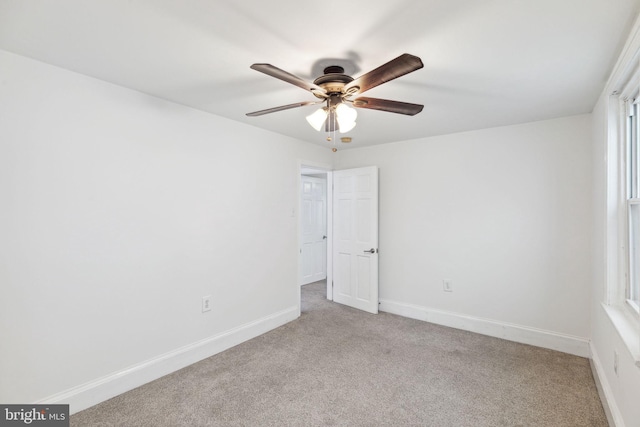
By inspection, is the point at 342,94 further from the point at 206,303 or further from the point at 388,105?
the point at 206,303

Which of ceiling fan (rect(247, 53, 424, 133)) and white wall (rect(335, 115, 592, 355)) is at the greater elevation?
ceiling fan (rect(247, 53, 424, 133))

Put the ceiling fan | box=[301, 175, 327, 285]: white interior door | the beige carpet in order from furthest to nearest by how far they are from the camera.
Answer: box=[301, 175, 327, 285]: white interior door
the beige carpet
the ceiling fan

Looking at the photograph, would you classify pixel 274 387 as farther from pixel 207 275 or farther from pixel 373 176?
pixel 373 176

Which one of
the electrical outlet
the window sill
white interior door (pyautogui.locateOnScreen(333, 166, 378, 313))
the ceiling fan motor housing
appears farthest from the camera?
white interior door (pyautogui.locateOnScreen(333, 166, 378, 313))

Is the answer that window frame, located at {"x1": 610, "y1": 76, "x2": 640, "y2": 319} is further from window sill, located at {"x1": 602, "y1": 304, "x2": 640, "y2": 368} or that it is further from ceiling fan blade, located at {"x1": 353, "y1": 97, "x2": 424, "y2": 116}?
ceiling fan blade, located at {"x1": 353, "y1": 97, "x2": 424, "y2": 116}

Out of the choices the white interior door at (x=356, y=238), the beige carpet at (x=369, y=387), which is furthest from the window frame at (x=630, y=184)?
the white interior door at (x=356, y=238)

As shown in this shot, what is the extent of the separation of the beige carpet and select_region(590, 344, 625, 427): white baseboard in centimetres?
6

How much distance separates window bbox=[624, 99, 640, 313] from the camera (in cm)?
192

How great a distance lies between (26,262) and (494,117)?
397cm

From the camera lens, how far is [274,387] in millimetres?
2391

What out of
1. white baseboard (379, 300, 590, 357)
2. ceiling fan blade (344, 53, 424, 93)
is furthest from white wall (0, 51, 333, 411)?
white baseboard (379, 300, 590, 357)

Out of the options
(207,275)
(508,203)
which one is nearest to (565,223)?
(508,203)

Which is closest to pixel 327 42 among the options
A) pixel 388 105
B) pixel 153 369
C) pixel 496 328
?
pixel 388 105

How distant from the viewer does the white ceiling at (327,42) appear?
4.58 ft
